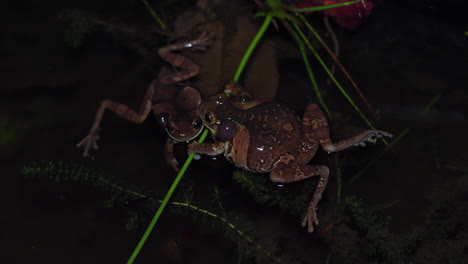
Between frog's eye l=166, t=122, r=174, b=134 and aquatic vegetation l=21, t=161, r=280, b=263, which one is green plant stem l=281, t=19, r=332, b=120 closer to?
aquatic vegetation l=21, t=161, r=280, b=263

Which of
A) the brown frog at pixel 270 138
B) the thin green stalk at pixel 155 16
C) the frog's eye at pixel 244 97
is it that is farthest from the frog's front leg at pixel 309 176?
the thin green stalk at pixel 155 16

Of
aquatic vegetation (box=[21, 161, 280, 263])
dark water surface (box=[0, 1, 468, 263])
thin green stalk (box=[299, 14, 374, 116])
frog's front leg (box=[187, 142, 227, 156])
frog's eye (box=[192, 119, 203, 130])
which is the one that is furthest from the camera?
thin green stalk (box=[299, 14, 374, 116])

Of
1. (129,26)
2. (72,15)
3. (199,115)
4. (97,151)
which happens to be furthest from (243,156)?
(72,15)

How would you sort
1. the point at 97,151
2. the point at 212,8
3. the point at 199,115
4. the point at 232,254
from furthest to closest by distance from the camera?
the point at 212,8, the point at 97,151, the point at 199,115, the point at 232,254

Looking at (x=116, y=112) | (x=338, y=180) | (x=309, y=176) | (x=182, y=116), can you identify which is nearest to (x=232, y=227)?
(x=309, y=176)

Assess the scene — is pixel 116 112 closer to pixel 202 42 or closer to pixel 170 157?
pixel 170 157

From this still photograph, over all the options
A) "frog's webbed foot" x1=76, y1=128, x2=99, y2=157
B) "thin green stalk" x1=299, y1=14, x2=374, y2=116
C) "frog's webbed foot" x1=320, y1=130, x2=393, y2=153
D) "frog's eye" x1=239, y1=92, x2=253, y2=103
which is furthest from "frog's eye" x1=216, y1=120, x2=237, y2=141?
"frog's webbed foot" x1=76, y1=128, x2=99, y2=157

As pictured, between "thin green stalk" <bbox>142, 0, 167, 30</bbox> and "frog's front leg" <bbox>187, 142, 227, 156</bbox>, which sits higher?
"thin green stalk" <bbox>142, 0, 167, 30</bbox>

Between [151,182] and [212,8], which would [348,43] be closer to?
[212,8]
